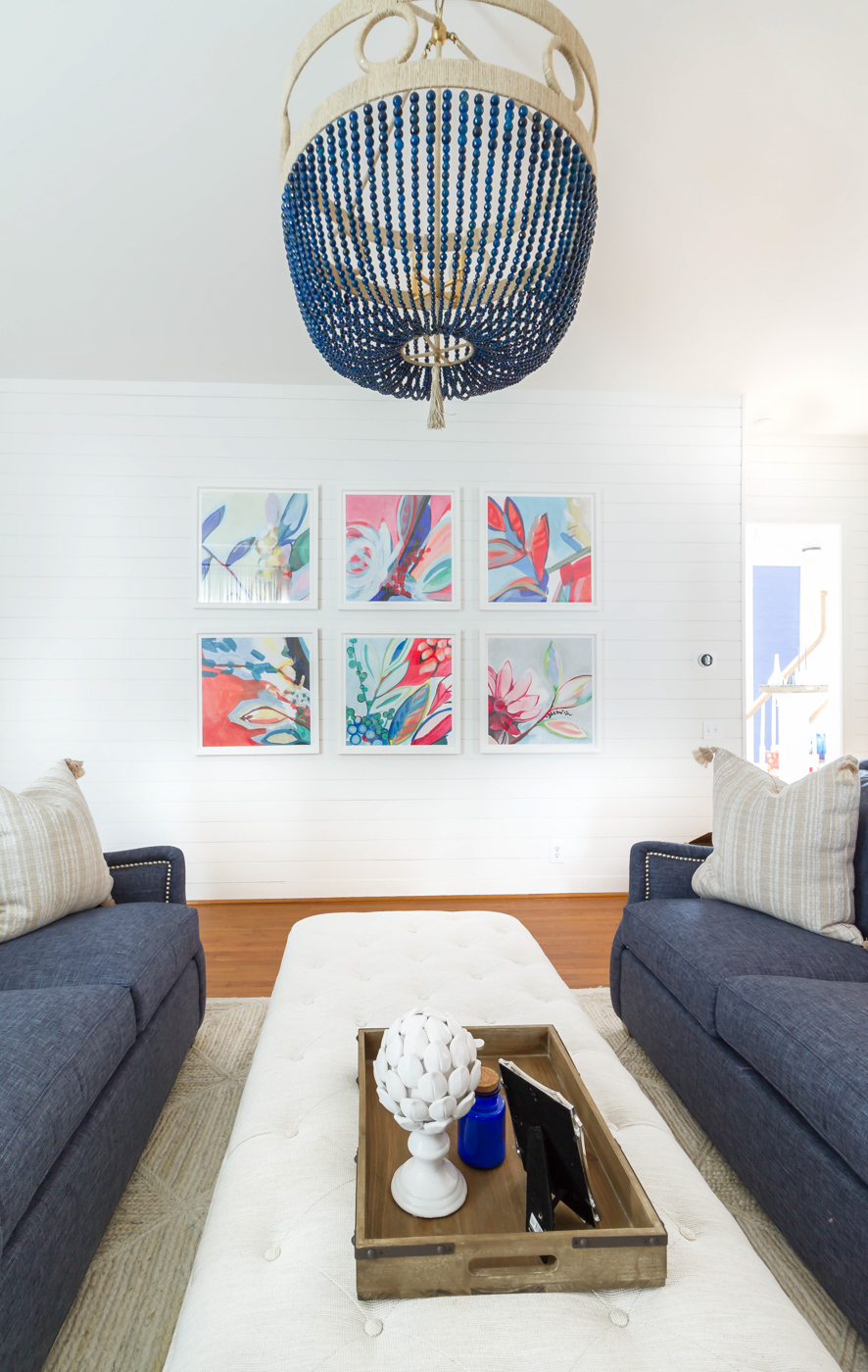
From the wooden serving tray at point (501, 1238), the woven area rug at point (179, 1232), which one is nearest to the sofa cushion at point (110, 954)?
the woven area rug at point (179, 1232)

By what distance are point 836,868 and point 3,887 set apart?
2.33 m

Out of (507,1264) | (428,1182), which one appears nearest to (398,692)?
(428,1182)

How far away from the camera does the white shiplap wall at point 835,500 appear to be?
15.1 ft

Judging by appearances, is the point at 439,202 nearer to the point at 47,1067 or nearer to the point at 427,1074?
the point at 427,1074

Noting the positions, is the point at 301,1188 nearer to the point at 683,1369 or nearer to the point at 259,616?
the point at 683,1369

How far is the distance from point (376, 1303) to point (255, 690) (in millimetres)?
3102

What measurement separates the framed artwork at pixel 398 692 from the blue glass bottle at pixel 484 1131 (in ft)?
8.89

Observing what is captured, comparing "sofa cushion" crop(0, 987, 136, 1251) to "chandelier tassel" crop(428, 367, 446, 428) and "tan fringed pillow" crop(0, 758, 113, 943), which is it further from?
"chandelier tassel" crop(428, 367, 446, 428)

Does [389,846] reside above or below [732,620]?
below

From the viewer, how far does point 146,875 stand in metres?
2.44

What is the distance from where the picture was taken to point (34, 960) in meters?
1.87

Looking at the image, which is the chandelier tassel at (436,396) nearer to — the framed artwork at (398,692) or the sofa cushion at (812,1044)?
the sofa cushion at (812,1044)

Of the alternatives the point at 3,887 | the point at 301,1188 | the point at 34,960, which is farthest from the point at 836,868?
the point at 3,887

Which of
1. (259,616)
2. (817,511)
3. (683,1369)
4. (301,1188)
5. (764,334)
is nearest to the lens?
(683,1369)
